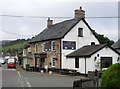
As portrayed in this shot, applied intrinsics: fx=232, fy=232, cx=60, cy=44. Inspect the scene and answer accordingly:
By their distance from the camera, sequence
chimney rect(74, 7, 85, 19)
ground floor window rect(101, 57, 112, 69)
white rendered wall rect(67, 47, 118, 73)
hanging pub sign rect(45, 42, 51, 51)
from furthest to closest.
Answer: hanging pub sign rect(45, 42, 51, 51) → chimney rect(74, 7, 85, 19) → ground floor window rect(101, 57, 112, 69) → white rendered wall rect(67, 47, 118, 73)

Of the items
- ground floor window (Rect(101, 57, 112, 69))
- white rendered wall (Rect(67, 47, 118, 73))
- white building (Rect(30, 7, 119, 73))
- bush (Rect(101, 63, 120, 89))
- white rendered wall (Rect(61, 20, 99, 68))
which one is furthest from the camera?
white rendered wall (Rect(61, 20, 99, 68))

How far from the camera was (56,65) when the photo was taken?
112 feet

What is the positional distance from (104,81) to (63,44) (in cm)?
2285

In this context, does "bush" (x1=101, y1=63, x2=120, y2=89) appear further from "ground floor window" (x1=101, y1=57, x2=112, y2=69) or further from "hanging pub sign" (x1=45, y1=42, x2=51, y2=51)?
"hanging pub sign" (x1=45, y1=42, x2=51, y2=51)

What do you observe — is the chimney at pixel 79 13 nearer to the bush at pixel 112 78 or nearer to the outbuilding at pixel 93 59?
the outbuilding at pixel 93 59

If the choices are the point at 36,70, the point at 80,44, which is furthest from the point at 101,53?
the point at 36,70

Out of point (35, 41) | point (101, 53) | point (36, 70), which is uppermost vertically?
point (35, 41)

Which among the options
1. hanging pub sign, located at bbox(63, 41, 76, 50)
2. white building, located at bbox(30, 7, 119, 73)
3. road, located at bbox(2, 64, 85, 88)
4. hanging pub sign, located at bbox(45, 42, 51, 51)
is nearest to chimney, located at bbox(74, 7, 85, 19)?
white building, located at bbox(30, 7, 119, 73)

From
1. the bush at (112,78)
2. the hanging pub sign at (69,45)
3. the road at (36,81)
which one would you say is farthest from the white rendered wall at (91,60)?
the bush at (112,78)

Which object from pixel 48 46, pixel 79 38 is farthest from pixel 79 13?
pixel 48 46

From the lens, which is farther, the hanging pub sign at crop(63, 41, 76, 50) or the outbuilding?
the hanging pub sign at crop(63, 41, 76, 50)

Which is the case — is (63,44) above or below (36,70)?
above

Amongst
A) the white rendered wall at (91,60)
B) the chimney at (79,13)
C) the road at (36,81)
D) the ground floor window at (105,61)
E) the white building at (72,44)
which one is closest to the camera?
the road at (36,81)

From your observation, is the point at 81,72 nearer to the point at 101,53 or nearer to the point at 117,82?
the point at 101,53
